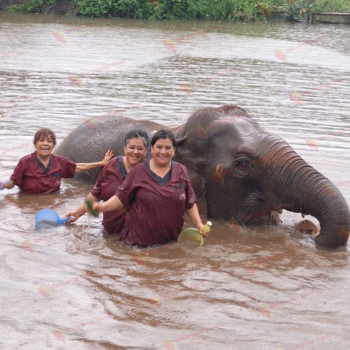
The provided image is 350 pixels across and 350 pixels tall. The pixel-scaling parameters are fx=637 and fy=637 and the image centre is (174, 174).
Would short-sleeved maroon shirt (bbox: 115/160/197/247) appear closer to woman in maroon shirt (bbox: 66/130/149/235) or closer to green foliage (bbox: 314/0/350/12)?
woman in maroon shirt (bbox: 66/130/149/235)

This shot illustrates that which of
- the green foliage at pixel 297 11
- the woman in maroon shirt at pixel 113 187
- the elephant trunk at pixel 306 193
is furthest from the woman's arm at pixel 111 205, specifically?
the green foliage at pixel 297 11

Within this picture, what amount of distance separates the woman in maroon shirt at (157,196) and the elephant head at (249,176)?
625mm

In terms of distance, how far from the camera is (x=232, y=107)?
244 inches

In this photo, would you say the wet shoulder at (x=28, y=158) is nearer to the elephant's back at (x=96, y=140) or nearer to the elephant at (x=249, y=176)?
the elephant's back at (x=96, y=140)

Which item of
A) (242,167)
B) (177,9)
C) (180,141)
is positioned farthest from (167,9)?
(242,167)

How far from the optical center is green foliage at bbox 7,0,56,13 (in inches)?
1439

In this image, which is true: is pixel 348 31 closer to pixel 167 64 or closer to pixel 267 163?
pixel 167 64

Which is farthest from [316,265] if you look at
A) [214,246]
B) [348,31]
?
[348,31]

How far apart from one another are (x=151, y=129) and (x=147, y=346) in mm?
3410

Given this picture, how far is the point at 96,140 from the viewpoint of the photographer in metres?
7.50

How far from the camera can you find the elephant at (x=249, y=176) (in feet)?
17.3

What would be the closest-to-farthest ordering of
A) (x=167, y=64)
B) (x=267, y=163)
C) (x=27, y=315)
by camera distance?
1. (x=27, y=315)
2. (x=267, y=163)
3. (x=167, y=64)

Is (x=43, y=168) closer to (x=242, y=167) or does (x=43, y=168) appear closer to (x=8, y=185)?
(x=8, y=185)

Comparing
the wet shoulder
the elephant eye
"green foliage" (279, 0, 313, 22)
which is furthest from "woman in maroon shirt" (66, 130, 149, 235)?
"green foliage" (279, 0, 313, 22)
